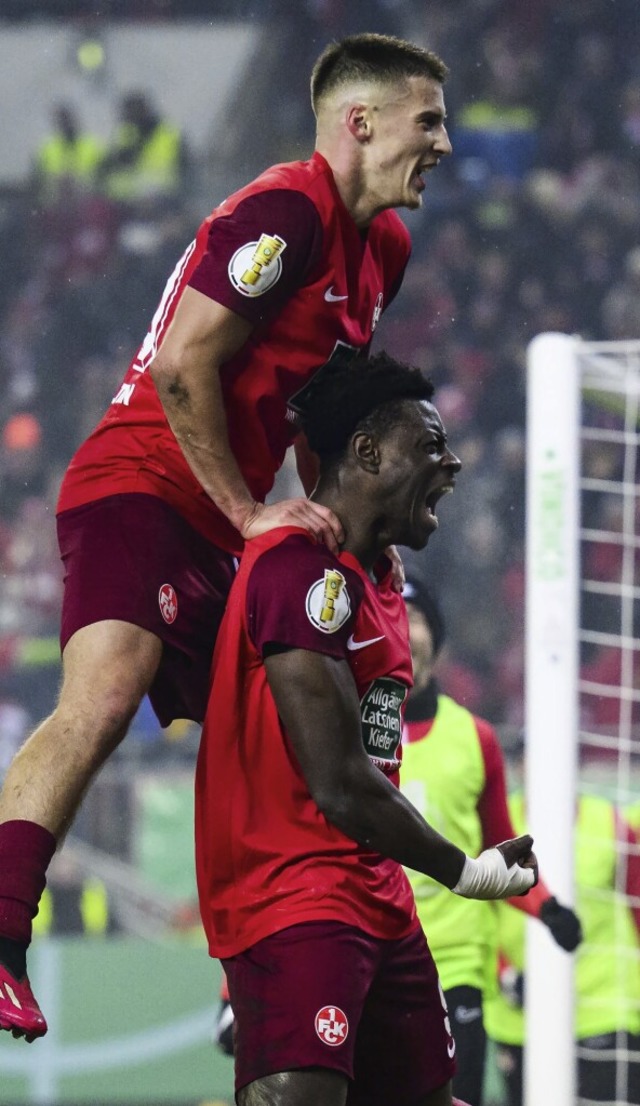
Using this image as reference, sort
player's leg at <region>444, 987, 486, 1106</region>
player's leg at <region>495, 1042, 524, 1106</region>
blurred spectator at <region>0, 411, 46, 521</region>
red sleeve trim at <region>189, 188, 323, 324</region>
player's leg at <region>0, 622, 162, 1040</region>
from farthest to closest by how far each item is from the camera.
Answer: blurred spectator at <region>0, 411, 46, 521</region>
player's leg at <region>495, 1042, 524, 1106</region>
player's leg at <region>444, 987, 486, 1106</region>
red sleeve trim at <region>189, 188, 323, 324</region>
player's leg at <region>0, 622, 162, 1040</region>

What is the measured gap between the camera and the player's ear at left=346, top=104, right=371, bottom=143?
9.27 ft

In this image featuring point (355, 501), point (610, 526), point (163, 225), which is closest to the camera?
point (355, 501)

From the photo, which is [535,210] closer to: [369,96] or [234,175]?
[234,175]

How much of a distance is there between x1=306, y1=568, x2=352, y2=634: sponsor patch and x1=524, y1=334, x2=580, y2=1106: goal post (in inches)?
74.8

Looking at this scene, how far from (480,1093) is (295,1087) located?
6.10 feet

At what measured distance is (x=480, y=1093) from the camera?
13.2 ft

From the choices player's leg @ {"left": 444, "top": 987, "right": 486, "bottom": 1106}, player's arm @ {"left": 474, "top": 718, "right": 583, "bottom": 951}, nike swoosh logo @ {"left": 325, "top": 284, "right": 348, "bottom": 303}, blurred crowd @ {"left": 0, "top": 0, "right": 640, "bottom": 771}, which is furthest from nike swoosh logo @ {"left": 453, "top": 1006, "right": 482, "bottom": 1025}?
blurred crowd @ {"left": 0, "top": 0, "right": 640, "bottom": 771}

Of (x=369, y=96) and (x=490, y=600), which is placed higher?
(x=490, y=600)

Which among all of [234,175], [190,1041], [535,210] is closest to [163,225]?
[234,175]

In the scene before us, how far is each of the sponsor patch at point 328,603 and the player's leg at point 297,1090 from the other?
60 centimetres

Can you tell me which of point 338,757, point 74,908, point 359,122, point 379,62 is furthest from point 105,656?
point 74,908

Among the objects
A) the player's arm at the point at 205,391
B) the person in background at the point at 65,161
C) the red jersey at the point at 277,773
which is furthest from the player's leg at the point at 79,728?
the person in background at the point at 65,161

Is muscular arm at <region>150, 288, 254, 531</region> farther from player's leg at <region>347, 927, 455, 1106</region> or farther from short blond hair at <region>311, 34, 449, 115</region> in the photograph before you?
player's leg at <region>347, 927, 455, 1106</region>

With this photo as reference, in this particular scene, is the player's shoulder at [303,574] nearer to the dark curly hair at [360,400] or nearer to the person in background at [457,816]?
the dark curly hair at [360,400]
